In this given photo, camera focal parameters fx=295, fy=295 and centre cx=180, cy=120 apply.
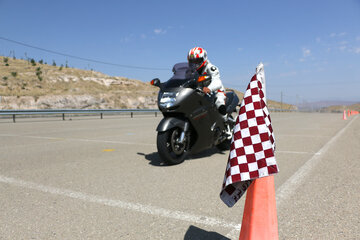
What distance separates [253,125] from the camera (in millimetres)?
1908

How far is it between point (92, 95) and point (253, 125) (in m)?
43.6

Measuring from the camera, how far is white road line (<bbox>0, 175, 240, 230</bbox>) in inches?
101

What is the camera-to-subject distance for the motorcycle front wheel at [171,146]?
4.72 metres

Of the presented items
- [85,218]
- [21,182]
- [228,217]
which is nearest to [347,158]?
[228,217]

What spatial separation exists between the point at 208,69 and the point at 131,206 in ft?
10.8

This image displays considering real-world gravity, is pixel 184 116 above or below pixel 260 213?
above

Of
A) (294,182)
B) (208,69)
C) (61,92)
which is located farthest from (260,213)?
(61,92)

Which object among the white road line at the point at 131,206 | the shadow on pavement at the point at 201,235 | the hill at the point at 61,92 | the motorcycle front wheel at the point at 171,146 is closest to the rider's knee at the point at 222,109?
the motorcycle front wheel at the point at 171,146

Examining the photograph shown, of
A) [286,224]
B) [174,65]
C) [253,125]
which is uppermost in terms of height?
[174,65]

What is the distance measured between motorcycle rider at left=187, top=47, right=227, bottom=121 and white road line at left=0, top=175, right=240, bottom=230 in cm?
282

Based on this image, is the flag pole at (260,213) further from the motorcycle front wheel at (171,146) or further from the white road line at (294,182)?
the motorcycle front wheel at (171,146)

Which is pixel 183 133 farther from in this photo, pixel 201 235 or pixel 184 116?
pixel 201 235

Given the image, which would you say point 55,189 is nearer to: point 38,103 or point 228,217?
point 228,217

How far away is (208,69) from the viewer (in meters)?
5.53
